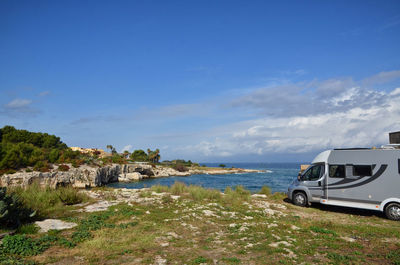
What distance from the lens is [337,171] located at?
12430 millimetres

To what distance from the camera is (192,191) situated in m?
16.5

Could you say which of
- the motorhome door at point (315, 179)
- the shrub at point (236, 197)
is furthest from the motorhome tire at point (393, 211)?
the shrub at point (236, 197)

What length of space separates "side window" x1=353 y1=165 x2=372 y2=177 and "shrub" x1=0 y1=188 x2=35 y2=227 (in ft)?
44.2

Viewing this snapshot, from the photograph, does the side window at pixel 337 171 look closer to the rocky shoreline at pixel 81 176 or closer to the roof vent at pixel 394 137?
the roof vent at pixel 394 137

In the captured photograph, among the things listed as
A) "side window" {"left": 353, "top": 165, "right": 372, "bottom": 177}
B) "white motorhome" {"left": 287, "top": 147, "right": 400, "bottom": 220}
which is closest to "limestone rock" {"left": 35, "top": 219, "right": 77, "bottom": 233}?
"white motorhome" {"left": 287, "top": 147, "right": 400, "bottom": 220}

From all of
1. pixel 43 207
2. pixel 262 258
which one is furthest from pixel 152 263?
pixel 43 207

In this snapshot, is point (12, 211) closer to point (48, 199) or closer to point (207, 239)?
point (48, 199)

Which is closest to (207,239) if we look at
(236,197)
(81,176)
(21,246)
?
(21,246)

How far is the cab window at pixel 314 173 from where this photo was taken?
13000mm

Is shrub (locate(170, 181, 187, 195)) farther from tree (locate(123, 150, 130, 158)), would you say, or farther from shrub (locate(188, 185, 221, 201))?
tree (locate(123, 150, 130, 158))

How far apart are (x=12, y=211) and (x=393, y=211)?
14786 millimetres

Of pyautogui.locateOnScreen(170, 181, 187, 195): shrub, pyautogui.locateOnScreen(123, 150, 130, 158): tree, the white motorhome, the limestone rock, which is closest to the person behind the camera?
the limestone rock

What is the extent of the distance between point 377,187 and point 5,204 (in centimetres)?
1433

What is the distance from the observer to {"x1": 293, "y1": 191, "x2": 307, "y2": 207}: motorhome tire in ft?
45.7
